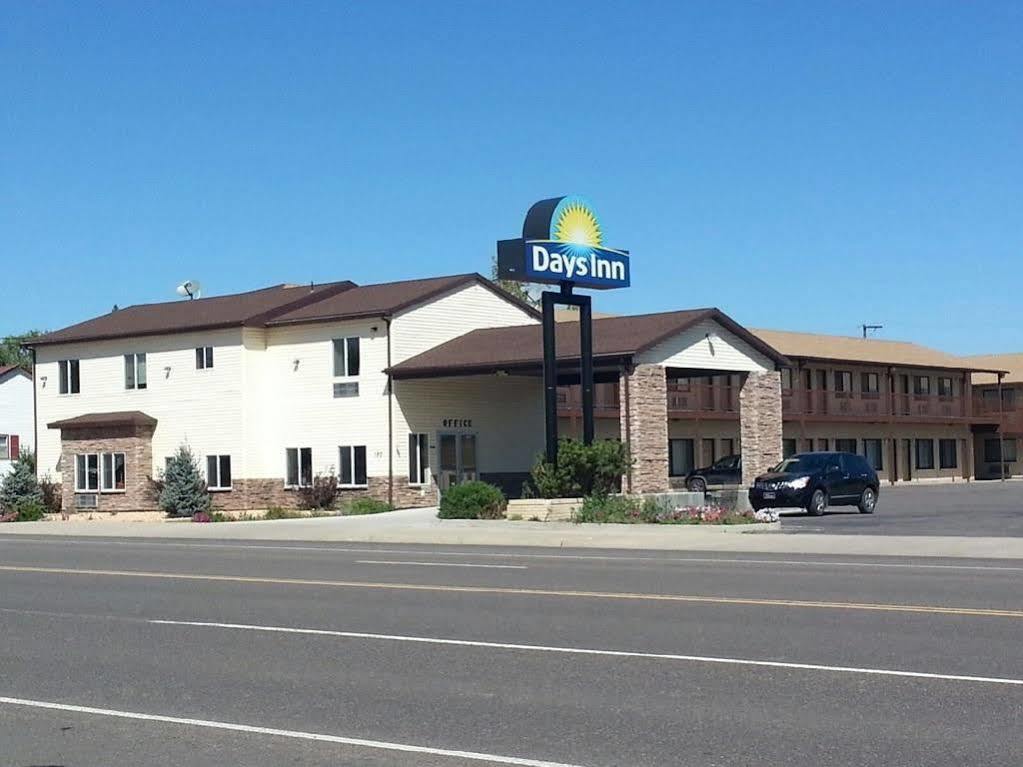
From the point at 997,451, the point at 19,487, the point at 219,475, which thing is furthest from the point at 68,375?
the point at 997,451

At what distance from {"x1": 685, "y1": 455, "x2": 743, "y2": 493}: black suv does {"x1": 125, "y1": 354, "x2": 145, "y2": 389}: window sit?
19.2 meters

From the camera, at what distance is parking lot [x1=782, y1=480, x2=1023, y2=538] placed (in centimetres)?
2945

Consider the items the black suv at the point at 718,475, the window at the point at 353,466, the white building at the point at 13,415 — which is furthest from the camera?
the white building at the point at 13,415

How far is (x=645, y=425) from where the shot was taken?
39625mm

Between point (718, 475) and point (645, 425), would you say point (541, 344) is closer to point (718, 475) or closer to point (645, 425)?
point (645, 425)

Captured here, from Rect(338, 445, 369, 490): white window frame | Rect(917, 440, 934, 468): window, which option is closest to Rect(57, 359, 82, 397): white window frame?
Rect(338, 445, 369, 490): white window frame

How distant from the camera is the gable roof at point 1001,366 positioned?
80669 mm

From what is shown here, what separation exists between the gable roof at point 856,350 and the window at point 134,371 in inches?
1092

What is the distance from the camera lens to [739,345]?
4359 cm

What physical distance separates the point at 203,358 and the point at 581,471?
16218 millimetres

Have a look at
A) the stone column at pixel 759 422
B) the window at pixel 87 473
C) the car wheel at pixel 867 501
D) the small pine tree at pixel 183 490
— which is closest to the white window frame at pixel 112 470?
the window at pixel 87 473

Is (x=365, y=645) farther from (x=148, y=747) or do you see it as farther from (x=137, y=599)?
(x=137, y=599)

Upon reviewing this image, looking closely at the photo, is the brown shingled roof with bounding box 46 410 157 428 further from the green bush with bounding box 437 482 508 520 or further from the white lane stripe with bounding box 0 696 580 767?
the white lane stripe with bounding box 0 696 580 767

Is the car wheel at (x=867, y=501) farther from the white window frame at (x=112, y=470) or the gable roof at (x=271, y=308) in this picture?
the white window frame at (x=112, y=470)
